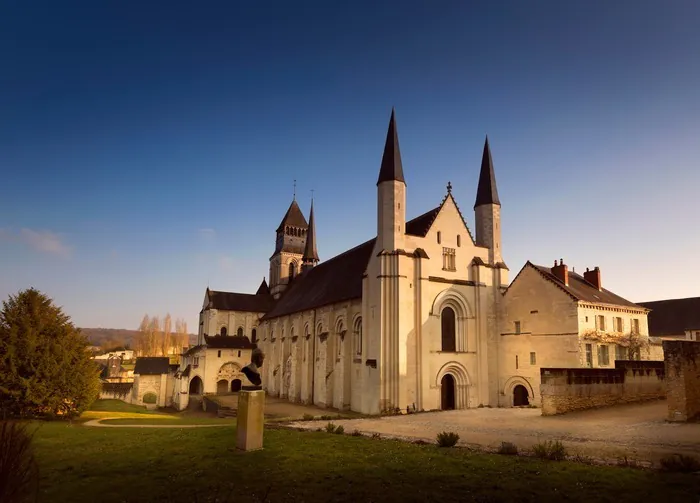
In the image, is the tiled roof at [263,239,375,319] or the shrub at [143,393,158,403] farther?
the shrub at [143,393,158,403]

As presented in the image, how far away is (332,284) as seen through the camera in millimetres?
42875

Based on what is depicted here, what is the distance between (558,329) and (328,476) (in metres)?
23.5

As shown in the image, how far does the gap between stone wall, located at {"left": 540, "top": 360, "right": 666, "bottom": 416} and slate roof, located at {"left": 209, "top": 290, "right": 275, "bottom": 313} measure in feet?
148

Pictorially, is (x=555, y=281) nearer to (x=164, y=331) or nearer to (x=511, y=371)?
(x=511, y=371)

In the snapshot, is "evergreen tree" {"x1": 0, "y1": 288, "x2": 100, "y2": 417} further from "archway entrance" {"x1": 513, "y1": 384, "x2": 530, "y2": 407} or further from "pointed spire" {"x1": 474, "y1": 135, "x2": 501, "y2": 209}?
"pointed spire" {"x1": 474, "y1": 135, "x2": 501, "y2": 209}

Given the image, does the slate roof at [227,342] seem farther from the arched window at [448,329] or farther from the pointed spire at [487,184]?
the pointed spire at [487,184]

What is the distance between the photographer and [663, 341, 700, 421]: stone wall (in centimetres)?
1817

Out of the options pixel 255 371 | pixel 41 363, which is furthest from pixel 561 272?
pixel 41 363

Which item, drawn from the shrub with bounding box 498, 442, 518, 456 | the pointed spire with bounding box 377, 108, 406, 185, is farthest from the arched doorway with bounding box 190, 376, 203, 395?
the shrub with bounding box 498, 442, 518, 456

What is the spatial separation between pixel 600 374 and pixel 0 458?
81.0ft

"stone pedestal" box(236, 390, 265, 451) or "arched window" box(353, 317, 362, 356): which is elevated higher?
"arched window" box(353, 317, 362, 356)

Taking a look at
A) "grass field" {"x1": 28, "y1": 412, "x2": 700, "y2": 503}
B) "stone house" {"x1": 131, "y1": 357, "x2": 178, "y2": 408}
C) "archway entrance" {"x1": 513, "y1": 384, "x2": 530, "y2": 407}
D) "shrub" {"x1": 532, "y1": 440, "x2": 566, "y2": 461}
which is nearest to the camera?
"grass field" {"x1": 28, "y1": 412, "x2": 700, "y2": 503}

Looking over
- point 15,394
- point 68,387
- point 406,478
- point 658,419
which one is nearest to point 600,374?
point 658,419

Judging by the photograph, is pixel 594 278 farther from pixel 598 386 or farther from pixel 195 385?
pixel 195 385
